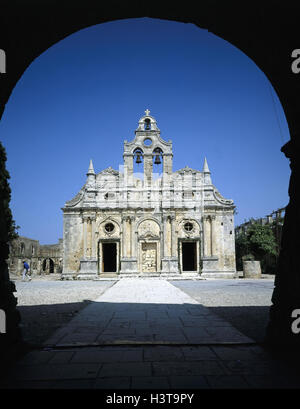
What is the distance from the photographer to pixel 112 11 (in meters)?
3.74

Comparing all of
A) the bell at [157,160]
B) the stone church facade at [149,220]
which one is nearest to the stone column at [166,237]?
the stone church facade at [149,220]

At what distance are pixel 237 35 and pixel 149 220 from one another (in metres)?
21.3

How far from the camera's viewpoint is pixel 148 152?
84.3 ft

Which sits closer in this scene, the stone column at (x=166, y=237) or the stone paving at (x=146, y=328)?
the stone paving at (x=146, y=328)

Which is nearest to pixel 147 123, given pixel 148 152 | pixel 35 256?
pixel 148 152

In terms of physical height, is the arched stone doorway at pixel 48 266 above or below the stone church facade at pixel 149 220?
below

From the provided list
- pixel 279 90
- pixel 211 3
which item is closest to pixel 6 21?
pixel 211 3

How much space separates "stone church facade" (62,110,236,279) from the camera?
24.3 m

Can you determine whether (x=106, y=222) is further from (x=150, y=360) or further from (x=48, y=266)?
(x=150, y=360)

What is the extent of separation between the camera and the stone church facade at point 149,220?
24.3m

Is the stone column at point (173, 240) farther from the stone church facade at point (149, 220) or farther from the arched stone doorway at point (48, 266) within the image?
the arched stone doorway at point (48, 266)

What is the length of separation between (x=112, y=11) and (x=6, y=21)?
1203 mm

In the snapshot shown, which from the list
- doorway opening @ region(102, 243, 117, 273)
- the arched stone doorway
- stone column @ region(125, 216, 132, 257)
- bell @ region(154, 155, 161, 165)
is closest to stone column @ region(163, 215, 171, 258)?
stone column @ region(125, 216, 132, 257)
